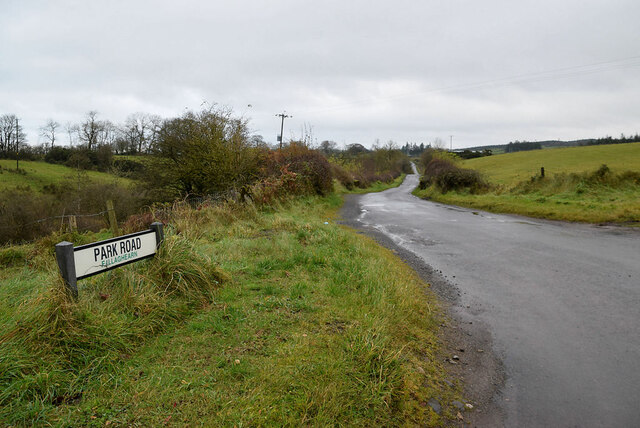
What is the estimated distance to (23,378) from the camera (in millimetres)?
2639

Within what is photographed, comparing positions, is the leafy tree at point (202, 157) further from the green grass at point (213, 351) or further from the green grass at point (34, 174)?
the green grass at point (34, 174)

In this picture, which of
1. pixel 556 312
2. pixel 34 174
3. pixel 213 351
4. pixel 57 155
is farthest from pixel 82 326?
pixel 57 155

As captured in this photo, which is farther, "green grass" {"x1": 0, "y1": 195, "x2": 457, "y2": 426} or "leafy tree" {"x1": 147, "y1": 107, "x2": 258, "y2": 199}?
"leafy tree" {"x1": 147, "y1": 107, "x2": 258, "y2": 199}

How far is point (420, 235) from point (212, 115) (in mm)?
13016

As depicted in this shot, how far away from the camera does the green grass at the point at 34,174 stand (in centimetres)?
3793

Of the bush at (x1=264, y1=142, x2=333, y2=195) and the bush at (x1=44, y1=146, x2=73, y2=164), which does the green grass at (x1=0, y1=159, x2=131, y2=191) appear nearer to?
the bush at (x1=44, y1=146, x2=73, y2=164)

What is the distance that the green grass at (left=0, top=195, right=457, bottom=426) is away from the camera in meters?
2.62

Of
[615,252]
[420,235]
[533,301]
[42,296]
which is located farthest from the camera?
[420,235]

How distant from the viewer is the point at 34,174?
1682 inches

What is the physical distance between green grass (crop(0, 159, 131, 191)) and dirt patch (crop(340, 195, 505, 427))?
125 ft

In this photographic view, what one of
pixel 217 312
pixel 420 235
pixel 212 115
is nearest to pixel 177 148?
pixel 212 115

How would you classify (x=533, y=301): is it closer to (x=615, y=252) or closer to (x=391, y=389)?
(x=391, y=389)

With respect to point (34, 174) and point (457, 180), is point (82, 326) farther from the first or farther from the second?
point (34, 174)

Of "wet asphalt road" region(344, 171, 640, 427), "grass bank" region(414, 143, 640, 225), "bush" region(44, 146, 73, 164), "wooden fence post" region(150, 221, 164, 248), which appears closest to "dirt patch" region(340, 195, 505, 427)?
"wet asphalt road" region(344, 171, 640, 427)
